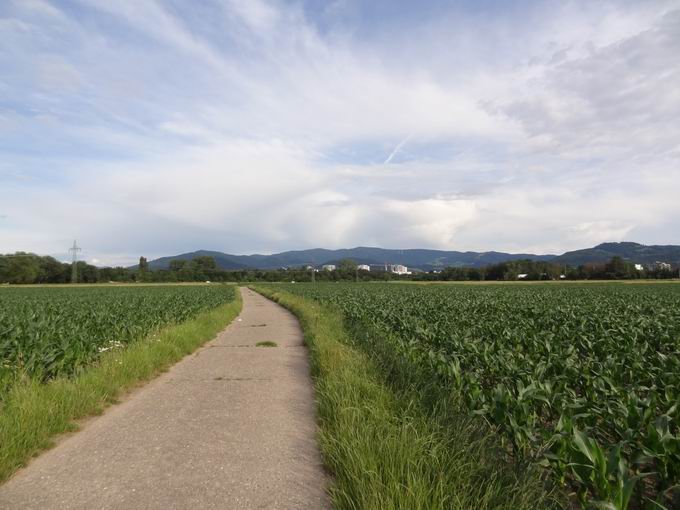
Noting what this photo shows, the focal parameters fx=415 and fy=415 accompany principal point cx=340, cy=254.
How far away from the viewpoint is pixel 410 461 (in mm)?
3676

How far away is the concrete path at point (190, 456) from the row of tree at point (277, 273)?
11211 cm

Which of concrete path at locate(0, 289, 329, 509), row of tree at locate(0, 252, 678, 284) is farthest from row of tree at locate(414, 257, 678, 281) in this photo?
concrete path at locate(0, 289, 329, 509)

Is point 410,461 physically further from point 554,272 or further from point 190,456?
point 554,272

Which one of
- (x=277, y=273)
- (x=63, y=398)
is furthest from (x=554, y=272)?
(x=63, y=398)

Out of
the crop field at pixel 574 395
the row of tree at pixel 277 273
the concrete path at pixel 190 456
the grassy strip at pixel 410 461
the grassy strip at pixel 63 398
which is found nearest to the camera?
the grassy strip at pixel 410 461

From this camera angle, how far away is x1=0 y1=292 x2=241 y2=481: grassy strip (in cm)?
462

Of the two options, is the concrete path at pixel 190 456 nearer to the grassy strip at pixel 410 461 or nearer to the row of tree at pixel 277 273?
the grassy strip at pixel 410 461

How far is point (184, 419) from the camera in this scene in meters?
5.96

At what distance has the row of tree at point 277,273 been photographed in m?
107

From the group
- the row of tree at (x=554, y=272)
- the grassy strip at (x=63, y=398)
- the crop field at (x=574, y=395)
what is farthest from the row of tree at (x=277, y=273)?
the grassy strip at (x=63, y=398)

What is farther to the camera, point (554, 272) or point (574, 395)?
point (554, 272)

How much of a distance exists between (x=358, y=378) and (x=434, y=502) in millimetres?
3553

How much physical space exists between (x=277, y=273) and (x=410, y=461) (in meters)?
146

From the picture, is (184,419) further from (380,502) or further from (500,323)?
(500,323)
